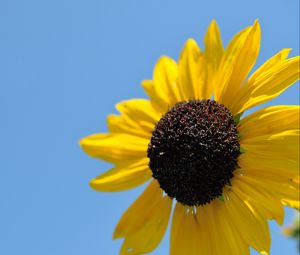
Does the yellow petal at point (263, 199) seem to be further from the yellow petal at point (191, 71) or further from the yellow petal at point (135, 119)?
the yellow petal at point (135, 119)

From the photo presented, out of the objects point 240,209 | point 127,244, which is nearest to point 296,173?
point 240,209

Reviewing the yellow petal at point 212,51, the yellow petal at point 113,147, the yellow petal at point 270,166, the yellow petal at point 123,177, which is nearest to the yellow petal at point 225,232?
the yellow petal at point 270,166

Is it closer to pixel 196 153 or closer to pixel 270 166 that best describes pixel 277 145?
pixel 270 166

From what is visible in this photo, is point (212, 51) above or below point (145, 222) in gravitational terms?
above

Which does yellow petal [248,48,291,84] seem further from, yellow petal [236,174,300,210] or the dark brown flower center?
yellow petal [236,174,300,210]

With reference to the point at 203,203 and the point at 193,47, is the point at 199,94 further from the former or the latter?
the point at 203,203

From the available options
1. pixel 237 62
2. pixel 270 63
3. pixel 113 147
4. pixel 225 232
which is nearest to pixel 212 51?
pixel 237 62
